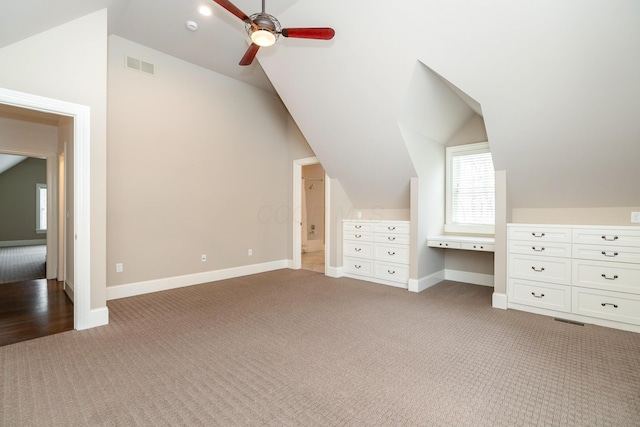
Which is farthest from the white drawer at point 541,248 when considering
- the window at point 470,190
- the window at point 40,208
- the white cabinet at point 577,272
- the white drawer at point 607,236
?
the window at point 40,208

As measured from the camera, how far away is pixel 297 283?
4.66 metres

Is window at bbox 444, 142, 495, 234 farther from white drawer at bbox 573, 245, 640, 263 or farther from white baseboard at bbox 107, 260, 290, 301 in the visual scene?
white baseboard at bbox 107, 260, 290, 301

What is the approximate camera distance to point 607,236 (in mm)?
2945

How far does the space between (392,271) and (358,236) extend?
2.59 ft

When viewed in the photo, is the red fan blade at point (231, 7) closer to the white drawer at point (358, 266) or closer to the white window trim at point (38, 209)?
the white drawer at point (358, 266)

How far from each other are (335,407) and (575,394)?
4.94 feet

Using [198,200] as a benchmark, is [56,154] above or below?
above

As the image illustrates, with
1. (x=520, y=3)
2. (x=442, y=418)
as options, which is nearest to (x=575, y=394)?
(x=442, y=418)

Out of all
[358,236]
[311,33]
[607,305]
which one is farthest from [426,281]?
[311,33]

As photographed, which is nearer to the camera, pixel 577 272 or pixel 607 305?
pixel 607 305

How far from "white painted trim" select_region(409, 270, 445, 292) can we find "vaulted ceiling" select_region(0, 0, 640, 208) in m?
1.47

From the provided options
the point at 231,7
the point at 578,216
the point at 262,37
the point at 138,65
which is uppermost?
A: the point at 138,65

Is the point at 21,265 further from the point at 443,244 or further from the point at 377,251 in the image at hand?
the point at 443,244

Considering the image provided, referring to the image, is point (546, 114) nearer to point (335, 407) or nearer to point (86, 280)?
point (335, 407)
